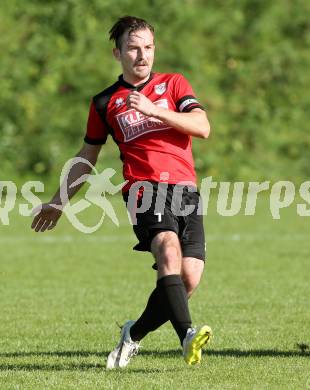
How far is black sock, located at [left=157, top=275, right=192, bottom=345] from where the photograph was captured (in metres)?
5.86

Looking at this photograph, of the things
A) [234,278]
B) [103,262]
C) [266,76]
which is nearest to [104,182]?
[266,76]

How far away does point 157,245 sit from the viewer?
594 cm

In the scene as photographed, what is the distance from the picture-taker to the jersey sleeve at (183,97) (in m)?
6.12

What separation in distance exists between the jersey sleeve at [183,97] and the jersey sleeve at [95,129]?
516mm

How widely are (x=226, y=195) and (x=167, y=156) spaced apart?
2072cm

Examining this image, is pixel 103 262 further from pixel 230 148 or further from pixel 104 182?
pixel 230 148

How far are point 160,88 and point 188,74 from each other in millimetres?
20146

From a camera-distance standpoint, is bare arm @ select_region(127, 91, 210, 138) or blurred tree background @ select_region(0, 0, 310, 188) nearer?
bare arm @ select_region(127, 91, 210, 138)

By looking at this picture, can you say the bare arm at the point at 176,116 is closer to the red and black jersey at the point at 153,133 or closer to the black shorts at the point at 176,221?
the red and black jersey at the point at 153,133

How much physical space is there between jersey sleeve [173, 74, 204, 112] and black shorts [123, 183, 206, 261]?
0.46m

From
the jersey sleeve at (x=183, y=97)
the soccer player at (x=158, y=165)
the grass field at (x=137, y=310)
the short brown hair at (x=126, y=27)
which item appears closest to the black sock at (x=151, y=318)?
the soccer player at (x=158, y=165)

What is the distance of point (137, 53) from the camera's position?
6.09 metres

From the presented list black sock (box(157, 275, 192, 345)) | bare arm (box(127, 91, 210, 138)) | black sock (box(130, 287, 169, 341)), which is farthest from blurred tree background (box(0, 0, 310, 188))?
black sock (box(157, 275, 192, 345))

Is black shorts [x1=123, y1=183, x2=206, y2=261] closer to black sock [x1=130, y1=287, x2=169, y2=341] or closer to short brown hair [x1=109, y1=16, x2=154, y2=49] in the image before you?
black sock [x1=130, y1=287, x2=169, y2=341]
